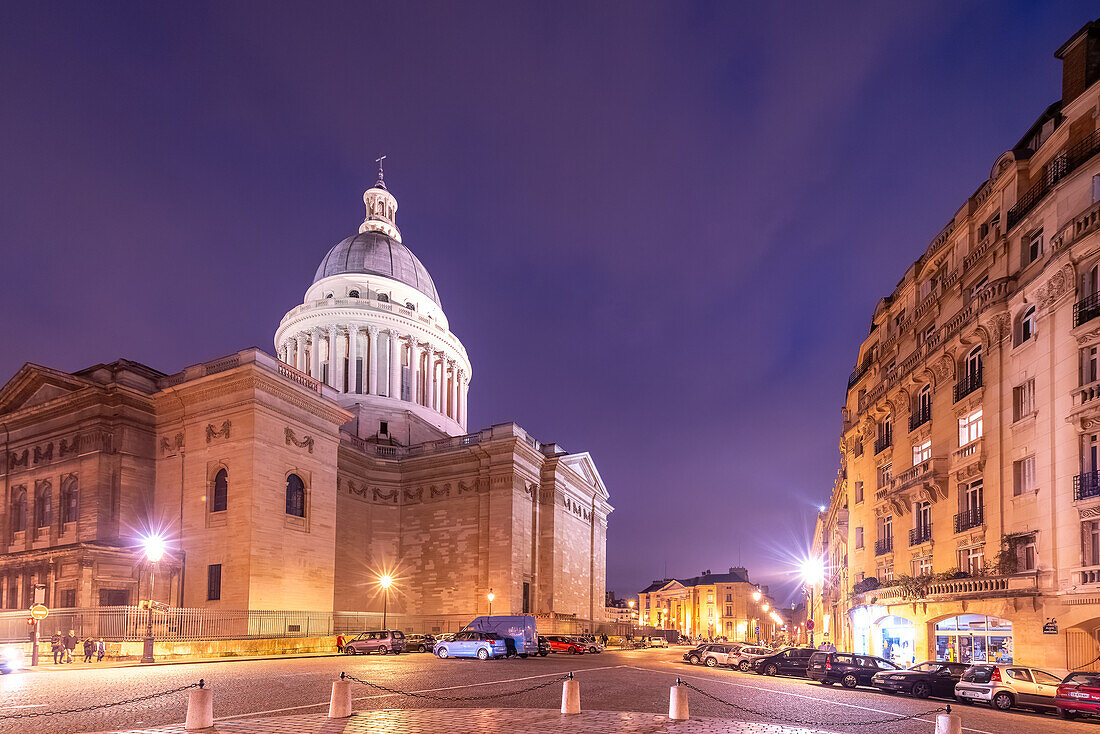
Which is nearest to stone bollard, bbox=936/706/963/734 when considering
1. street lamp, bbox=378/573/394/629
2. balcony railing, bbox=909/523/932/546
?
balcony railing, bbox=909/523/932/546

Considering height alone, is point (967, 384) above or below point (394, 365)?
below

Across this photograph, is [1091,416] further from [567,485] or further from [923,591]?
[567,485]

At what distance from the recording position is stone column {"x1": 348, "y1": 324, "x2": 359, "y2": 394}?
235 feet

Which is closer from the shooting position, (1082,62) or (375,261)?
(1082,62)

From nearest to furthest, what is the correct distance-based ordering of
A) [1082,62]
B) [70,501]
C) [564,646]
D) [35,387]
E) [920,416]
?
[1082,62] → [920,416] → [70,501] → [564,646] → [35,387]

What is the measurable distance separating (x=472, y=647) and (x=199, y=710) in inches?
901

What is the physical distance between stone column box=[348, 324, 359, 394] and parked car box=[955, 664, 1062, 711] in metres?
55.9

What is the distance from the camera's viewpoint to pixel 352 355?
72562 mm

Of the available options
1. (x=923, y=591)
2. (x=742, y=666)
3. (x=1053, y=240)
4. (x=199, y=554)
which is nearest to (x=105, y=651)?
(x=199, y=554)

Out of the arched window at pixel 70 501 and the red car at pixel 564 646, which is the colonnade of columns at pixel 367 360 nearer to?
the arched window at pixel 70 501

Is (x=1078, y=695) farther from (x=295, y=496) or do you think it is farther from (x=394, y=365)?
(x=394, y=365)

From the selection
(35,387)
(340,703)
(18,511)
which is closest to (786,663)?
(340,703)

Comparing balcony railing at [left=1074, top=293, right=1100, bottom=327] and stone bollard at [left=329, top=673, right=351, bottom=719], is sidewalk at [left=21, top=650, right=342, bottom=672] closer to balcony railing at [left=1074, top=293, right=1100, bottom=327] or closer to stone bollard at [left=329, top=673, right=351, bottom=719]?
stone bollard at [left=329, top=673, right=351, bottom=719]

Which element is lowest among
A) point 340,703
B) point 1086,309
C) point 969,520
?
point 340,703
